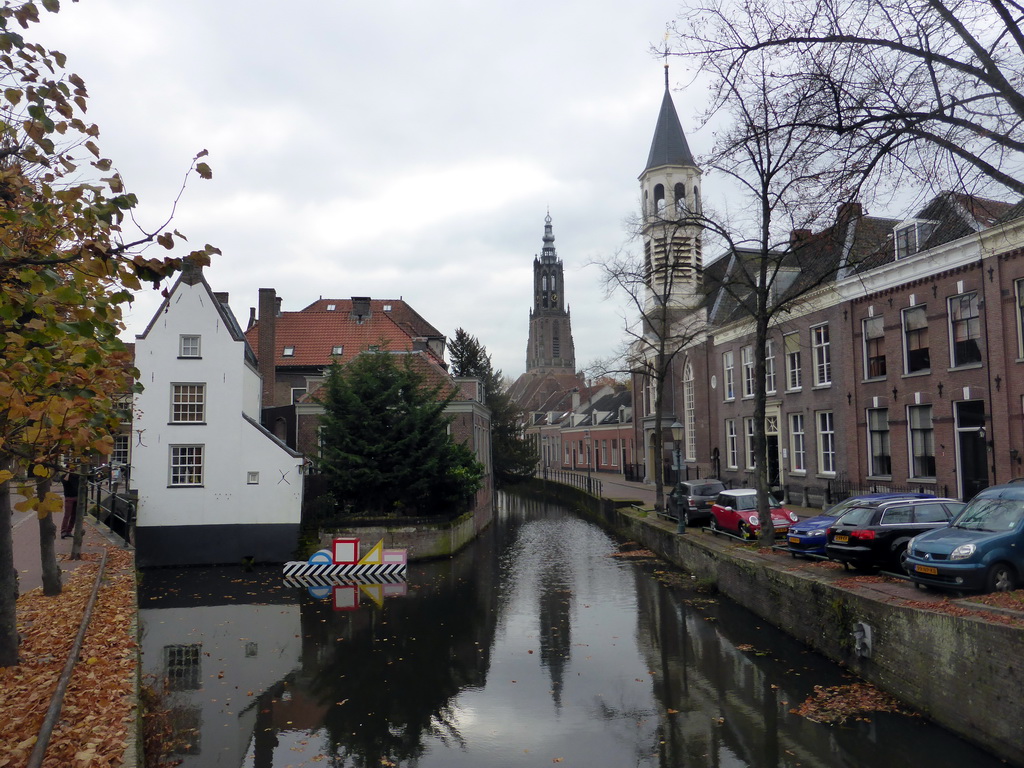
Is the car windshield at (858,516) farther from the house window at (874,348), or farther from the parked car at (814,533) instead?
the house window at (874,348)

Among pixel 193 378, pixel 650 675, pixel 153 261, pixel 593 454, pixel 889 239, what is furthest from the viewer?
pixel 593 454

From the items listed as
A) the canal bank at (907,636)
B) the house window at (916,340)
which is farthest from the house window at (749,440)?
the canal bank at (907,636)

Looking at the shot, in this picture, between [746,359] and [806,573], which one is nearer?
[806,573]

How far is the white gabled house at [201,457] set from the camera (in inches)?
933

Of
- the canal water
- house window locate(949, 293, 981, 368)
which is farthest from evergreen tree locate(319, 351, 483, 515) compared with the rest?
house window locate(949, 293, 981, 368)

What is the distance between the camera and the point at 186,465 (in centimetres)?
2402

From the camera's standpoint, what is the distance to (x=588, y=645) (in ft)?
47.3

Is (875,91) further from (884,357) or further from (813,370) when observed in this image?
(813,370)

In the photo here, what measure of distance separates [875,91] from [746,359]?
87.7 ft

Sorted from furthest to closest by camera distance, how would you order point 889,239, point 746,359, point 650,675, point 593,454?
point 593,454 → point 746,359 → point 650,675 → point 889,239

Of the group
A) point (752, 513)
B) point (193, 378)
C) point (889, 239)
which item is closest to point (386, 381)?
point (193, 378)

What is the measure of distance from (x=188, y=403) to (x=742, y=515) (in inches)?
664

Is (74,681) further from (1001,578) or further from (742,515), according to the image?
(742,515)

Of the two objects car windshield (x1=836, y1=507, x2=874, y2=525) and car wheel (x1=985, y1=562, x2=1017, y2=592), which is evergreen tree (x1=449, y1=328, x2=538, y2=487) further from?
car wheel (x1=985, y1=562, x2=1017, y2=592)
